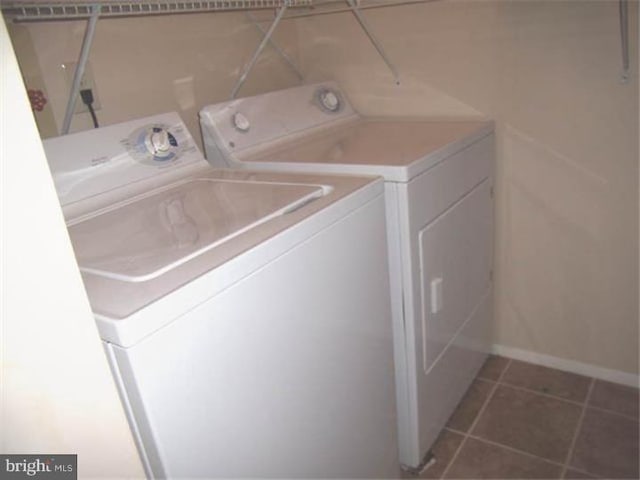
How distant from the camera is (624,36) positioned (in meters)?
1.76

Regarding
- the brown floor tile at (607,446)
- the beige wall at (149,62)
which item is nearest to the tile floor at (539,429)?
the brown floor tile at (607,446)

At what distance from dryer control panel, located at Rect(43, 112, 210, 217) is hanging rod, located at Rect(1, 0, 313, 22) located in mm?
315

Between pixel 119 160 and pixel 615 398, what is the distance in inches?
85.2

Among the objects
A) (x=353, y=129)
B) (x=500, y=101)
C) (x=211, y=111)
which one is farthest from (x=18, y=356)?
(x=500, y=101)

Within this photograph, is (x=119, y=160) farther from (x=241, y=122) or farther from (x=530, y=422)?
(x=530, y=422)

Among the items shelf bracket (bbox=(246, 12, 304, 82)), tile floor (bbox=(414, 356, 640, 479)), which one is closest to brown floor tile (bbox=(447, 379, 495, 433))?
tile floor (bbox=(414, 356, 640, 479))

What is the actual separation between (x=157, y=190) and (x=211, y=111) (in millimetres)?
416

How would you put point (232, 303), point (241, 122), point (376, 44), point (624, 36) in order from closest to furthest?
point (232, 303) < point (624, 36) < point (241, 122) < point (376, 44)

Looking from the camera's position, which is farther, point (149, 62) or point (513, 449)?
point (513, 449)

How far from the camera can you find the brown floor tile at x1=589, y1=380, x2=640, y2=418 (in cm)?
208

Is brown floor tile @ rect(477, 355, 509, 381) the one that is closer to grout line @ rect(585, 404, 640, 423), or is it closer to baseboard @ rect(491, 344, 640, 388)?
baseboard @ rect(491, 344, 640, 388)

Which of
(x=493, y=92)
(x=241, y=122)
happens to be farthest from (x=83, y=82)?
(x=493, y=92)

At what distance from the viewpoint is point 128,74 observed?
5.68ft
